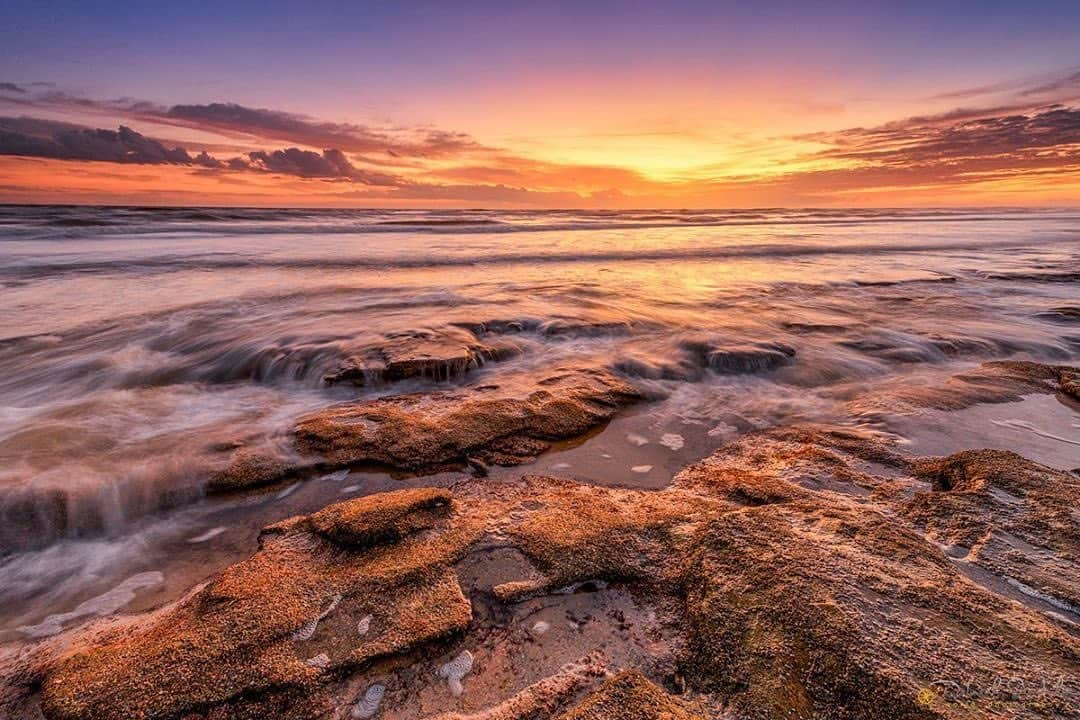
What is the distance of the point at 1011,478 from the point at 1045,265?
59.2 feet

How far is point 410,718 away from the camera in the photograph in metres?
2.06

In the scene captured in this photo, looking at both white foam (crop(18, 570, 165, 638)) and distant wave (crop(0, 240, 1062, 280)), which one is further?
distant wave (crop(0, 240, 1062, 280))

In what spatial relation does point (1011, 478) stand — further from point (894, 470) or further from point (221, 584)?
point (221, 584)

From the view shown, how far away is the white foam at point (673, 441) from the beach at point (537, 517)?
0.27 ft

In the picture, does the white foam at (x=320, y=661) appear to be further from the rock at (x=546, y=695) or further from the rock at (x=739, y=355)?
the rock at (x=739, y=355)

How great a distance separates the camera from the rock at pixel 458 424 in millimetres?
4270

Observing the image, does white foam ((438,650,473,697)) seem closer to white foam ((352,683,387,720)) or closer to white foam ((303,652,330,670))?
white foam ((352,683,387,720))

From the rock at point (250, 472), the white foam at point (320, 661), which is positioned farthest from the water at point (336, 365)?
the white foam at point (320, 661)

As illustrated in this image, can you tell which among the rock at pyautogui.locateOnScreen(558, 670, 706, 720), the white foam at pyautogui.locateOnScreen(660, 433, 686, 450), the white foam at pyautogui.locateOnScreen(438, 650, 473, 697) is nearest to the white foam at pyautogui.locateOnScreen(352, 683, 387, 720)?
the white foam at pyautogui.locateOnScreen(438, 650, 473, 697)

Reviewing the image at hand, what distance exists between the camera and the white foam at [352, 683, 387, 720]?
2.08 m

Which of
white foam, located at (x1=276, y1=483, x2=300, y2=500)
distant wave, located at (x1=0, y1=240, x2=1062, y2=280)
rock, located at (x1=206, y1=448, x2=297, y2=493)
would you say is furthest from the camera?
distant wave, located at (x1=0, y1=240, x2=1062, y2=280)

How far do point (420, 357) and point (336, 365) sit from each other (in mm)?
1091

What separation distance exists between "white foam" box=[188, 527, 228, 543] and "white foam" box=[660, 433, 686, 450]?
3485mm

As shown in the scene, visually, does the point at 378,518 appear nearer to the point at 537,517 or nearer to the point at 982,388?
the point at 537,517
